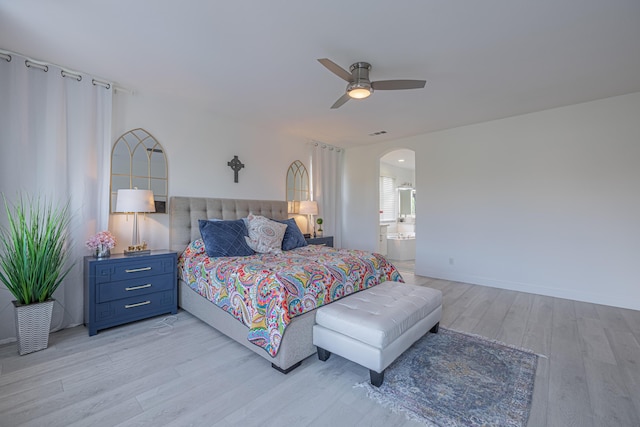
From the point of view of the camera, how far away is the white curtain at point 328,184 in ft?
19.0

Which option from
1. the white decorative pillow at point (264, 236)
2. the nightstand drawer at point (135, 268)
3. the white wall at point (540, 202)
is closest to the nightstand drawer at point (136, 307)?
the nightstand drawer at point (135, 268)

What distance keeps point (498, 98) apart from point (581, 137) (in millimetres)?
1395

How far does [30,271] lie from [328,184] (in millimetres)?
4638

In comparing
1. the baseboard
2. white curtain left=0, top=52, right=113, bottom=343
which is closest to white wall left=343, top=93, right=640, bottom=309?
the baseboard

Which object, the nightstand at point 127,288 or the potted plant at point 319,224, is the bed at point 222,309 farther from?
the potted plant at point 319,224

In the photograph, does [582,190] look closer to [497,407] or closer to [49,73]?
[497,407]

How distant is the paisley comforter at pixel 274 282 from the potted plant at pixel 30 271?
118 cm

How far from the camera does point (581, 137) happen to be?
391cm

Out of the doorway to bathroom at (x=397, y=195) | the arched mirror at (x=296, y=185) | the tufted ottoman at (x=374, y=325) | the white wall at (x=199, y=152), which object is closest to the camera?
the tufted ottoman at (x=374, y=325)

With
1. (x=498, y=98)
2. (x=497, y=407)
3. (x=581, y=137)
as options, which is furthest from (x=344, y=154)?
(x=497, y=407)

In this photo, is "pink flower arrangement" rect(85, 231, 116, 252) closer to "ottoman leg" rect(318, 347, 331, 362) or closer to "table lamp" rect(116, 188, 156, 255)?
"table lamp" rect(116, 188, 156, 255)

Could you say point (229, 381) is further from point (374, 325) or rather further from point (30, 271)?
point (30, 271)

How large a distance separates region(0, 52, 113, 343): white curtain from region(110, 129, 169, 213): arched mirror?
0.16m

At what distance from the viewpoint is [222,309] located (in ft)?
8.87
